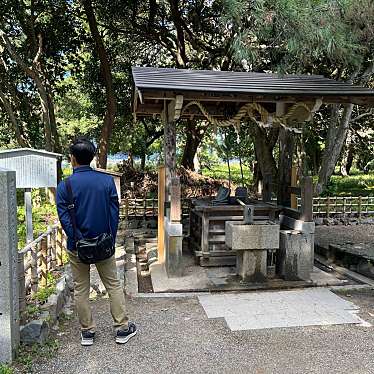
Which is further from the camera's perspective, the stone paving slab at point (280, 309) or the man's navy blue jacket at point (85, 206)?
the stone paving slab at point (280, 309)

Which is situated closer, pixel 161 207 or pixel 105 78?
pixel 161 207

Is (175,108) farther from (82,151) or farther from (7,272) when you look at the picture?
(7,272)

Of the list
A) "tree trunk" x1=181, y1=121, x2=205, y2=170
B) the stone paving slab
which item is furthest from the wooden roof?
"tree trunk" x1=181, y1=121, x2=205, y2=170

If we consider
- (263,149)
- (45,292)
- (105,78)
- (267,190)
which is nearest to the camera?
(45,292)

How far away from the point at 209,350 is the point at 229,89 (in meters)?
3.85

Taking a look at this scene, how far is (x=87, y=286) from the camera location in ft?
12.6

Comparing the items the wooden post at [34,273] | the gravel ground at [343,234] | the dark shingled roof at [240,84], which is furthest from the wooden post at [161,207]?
the gravel ground at [343,234]

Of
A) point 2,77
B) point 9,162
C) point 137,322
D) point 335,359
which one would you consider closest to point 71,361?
point 137,322

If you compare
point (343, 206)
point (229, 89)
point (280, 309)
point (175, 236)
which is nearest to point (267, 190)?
point (175, 236)

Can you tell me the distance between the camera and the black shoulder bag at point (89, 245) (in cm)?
356

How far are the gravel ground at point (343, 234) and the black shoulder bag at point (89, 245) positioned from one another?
6.53 meters

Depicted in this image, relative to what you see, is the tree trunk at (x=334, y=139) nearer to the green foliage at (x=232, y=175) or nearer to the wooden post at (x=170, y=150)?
the wooden post at (x=170, y=150)

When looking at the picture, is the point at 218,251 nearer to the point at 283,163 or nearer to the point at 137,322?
the point at 283,163

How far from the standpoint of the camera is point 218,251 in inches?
280
